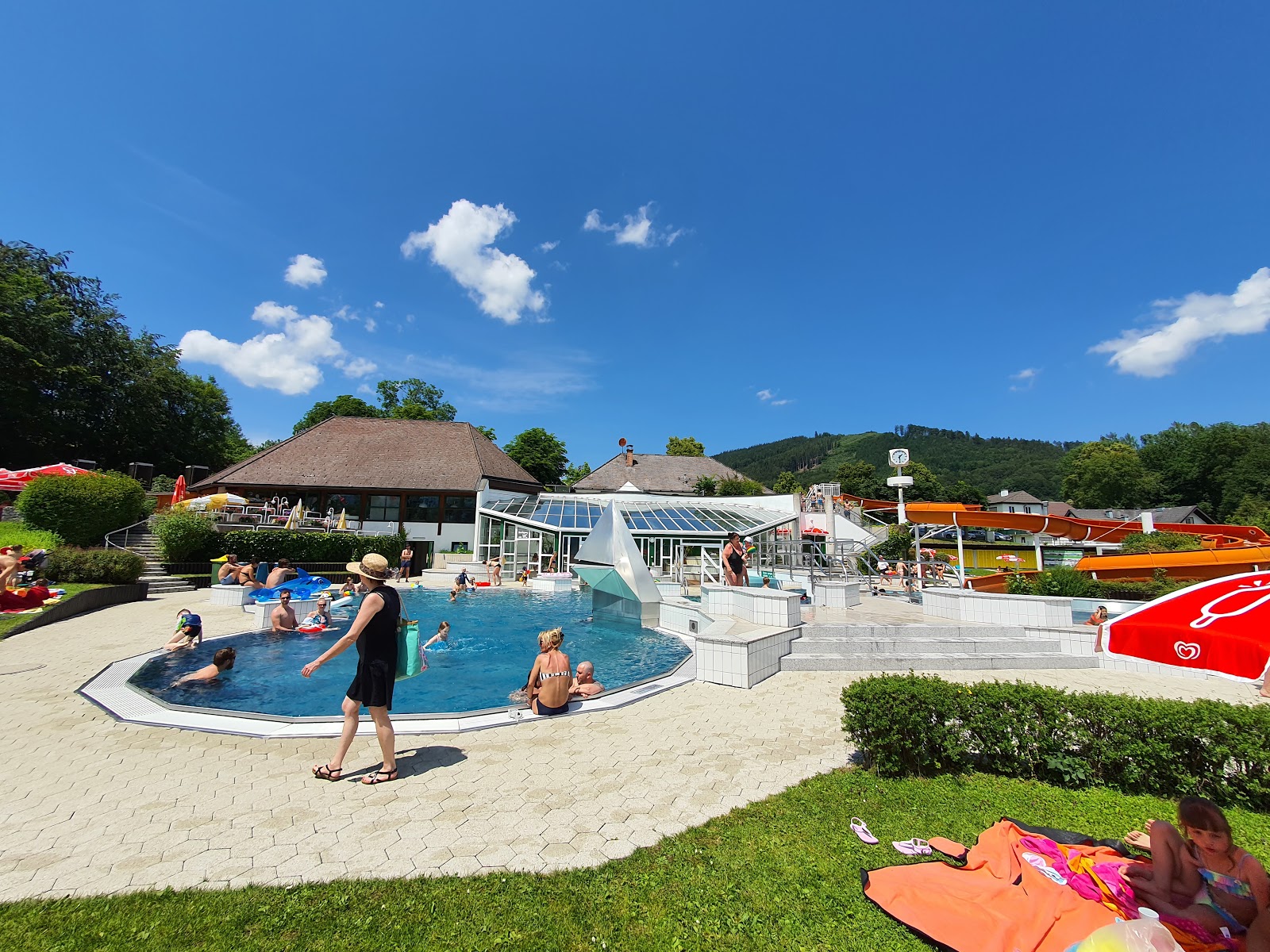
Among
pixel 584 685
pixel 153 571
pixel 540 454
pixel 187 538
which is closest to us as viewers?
pixel 584 685

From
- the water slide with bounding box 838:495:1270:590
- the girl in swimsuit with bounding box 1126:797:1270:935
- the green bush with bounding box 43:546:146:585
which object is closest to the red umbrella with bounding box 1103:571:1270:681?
the girl in swimsuit with bounding box 1126:797:1270:935

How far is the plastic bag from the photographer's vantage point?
82.8 inches

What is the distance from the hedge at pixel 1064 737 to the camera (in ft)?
14.0

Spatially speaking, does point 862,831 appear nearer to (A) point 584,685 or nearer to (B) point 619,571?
(A) point 584,685

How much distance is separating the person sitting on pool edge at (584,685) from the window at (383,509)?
2464cm

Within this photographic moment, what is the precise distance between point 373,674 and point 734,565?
31.5 ft

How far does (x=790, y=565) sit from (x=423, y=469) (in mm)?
21498

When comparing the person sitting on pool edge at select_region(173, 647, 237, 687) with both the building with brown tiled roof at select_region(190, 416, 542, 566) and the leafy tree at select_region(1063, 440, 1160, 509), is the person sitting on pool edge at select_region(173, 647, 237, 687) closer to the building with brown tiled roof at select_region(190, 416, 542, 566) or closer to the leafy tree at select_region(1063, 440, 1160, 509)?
the building with brown tiled roof at select_region(190, 416, 542, 566)

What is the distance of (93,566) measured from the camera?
46.5ft

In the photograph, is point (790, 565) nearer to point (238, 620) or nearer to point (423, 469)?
point (238, 620)

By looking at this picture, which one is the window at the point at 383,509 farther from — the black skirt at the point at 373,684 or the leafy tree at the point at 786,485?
the leafy tree at the point at 786,485

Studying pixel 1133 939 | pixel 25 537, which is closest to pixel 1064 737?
pixel 1133 939

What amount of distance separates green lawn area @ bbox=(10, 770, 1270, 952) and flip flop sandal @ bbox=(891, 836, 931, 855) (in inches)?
2.5

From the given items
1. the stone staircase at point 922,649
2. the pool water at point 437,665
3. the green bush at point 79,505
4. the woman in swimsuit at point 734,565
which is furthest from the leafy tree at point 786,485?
the green bush at point 79,505
